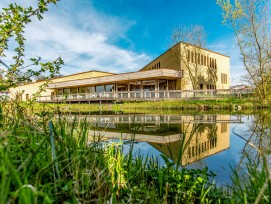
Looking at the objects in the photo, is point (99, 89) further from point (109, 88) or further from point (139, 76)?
point (139, 76)

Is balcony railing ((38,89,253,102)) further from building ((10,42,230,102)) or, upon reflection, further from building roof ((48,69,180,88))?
building roof ((48,69,180,88))

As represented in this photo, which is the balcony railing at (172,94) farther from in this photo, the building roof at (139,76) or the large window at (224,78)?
the large window at (224,78)

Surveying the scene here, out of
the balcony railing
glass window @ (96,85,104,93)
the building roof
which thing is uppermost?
the building roof

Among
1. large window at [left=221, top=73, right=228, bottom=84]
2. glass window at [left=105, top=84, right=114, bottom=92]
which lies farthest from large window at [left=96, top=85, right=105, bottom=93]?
large window at [left=221, top=73, right=228, bottom=84]

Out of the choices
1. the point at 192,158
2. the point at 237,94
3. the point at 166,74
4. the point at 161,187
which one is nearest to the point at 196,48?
the point at 166,74

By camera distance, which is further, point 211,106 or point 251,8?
point 251,8

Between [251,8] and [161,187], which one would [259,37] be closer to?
[251,8]

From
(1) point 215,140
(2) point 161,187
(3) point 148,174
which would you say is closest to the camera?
(2) point 161,187

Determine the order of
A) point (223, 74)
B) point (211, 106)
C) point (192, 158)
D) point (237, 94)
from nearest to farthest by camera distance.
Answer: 1. point (192, 158)
2. point (211, 106)
3. point (237, 94)
4. point (223, 74)

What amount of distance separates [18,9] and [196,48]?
99.7 ft

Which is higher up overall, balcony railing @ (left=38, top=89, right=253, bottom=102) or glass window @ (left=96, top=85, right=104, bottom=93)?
glass window @ (left=96, top=85, right=104, bottom=93)

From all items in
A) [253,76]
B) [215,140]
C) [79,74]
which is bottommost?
[215,140]

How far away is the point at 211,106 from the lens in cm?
1939

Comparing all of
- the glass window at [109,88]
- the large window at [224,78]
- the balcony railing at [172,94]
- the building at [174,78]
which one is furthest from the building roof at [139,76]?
the large window at [224,78]
